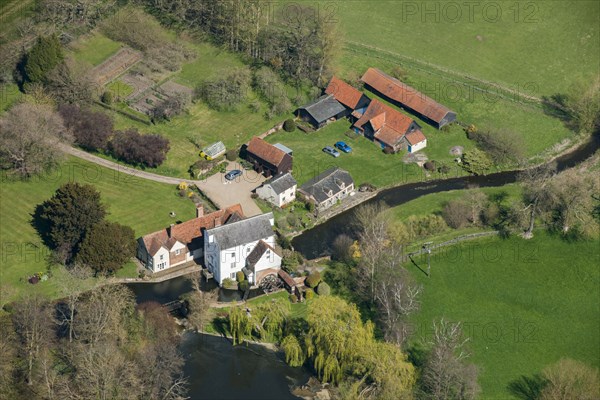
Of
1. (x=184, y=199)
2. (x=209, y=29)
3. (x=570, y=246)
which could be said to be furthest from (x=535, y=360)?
(x=209, y=29)

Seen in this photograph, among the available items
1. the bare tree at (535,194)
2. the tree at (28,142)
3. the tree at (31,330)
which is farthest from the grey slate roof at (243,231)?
the bare tree at (535,194)

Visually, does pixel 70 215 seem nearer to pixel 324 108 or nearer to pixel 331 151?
pixel 331 151

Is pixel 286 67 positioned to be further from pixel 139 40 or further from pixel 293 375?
pixel 293 375

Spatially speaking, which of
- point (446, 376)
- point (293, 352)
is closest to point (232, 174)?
point (293, 352)

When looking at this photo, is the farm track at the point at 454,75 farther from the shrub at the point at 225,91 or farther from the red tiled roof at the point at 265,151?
the red tiled roof at the point at 265,151

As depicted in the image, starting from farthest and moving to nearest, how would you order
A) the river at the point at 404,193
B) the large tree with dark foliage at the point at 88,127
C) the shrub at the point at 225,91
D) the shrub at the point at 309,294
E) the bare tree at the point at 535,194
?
1. the shrub at the point at 225,91
2. the large tree with dark foliage at the point at 88,127
3. the river at the point at 404,193
4. the bare tree at the point at 535,194
5. the shrub at the point at 309,294
